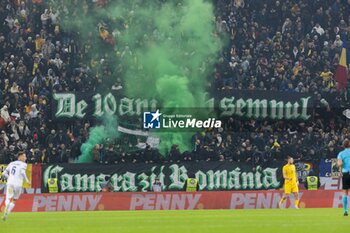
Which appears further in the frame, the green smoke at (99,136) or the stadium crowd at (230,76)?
the stadium crowd at (230,76)

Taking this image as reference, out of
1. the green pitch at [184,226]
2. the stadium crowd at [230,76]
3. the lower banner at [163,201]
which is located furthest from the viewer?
the stadium crowd at [230,76]

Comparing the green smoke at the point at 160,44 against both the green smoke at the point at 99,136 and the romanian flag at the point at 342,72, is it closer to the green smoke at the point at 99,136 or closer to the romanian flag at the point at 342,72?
the green smoke at the point at 99,136

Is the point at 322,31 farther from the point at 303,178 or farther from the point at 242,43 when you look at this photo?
the point at 303,178

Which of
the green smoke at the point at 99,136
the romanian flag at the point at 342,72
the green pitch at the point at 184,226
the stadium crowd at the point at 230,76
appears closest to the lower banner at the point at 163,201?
the stadium crowd at the point at 230,76

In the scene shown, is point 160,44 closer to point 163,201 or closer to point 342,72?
point 342,72

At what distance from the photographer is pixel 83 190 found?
3362cm

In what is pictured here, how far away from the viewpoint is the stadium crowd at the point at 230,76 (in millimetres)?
36219

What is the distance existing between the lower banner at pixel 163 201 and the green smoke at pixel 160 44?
8.38 m

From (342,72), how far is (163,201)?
13.9m

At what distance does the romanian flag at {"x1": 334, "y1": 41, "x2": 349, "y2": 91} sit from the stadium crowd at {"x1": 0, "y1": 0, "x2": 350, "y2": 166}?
0.24 metres

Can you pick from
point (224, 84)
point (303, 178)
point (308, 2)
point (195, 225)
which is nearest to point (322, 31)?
point (308, 2)

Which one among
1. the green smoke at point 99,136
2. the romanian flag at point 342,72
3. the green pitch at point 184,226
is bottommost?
the green pitch at point 184,226

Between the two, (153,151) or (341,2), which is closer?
(153,151)

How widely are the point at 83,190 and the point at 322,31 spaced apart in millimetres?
15727
